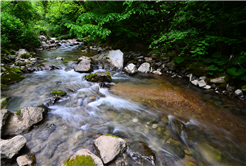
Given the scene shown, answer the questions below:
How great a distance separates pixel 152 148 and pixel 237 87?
425 centimetres

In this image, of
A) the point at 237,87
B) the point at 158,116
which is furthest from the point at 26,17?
the point at 237,87

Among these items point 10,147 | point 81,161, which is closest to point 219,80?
point 81,161

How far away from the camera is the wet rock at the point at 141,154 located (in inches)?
83.9

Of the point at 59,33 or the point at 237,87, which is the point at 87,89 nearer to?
the point at 237,87

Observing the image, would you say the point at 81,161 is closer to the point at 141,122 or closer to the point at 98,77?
the point at 141,122

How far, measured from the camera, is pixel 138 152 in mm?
2271

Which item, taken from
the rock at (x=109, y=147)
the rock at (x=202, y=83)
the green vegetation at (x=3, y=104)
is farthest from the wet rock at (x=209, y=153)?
the green vegetation at (x=3, y=104)

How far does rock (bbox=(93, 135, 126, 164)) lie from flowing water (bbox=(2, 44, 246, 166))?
0.50ft

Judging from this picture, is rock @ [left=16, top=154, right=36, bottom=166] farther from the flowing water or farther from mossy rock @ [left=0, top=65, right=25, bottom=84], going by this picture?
mossy rock @ [left=0, top=65, right=25, bottom=84]

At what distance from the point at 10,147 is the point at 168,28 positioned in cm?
882

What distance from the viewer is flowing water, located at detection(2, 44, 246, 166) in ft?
7.54

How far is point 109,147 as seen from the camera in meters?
2.19

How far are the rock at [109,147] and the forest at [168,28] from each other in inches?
172

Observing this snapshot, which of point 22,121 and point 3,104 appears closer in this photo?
point 22,121
